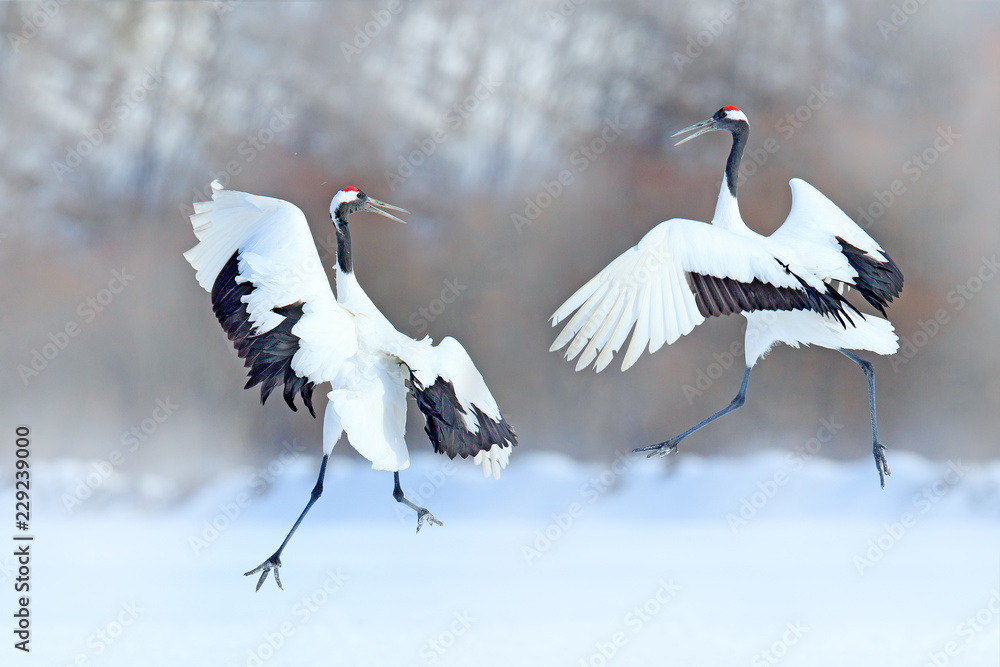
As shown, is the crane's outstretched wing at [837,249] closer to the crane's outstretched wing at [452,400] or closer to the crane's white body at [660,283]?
the crane's white body at [660,283]

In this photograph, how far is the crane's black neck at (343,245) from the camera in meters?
2.96

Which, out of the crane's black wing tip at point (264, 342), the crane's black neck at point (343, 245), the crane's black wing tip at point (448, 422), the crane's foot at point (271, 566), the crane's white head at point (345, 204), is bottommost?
the crane's foot at point (271, 566)

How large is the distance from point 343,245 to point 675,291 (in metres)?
1.16

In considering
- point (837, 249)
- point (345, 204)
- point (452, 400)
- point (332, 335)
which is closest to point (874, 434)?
point (837, 249)

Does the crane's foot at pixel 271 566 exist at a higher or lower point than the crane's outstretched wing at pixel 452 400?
lower

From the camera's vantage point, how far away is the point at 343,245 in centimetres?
297

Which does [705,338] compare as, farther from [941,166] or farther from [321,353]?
[321,353]

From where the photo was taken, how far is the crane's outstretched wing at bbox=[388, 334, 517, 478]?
2.64 metres

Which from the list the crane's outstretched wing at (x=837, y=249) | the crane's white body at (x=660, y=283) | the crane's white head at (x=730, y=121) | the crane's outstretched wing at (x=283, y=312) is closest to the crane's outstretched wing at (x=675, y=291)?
the crane's white body at (x=660, y=283)

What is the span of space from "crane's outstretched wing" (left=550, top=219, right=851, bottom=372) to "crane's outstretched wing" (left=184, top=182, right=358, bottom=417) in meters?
0.71

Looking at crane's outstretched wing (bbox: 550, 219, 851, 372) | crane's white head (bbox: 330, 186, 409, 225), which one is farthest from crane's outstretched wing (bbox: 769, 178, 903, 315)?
crane's white head (bbox: 330, 186, 409, 225)

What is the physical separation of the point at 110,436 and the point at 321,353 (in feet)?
6.64

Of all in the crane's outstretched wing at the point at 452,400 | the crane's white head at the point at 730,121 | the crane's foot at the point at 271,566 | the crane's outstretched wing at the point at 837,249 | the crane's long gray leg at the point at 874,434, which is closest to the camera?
the crane's outstretched wing at the point at 452,400

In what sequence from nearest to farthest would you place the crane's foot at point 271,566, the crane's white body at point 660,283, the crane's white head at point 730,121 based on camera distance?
the crane's white body at point 660,283, the crane's foot at point 271,566, the crane's white head at point 730,121
